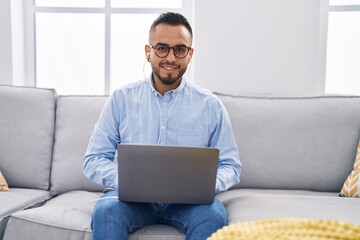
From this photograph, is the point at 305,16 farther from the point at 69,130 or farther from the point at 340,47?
the point at 69,130

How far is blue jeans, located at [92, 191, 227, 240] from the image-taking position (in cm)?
121

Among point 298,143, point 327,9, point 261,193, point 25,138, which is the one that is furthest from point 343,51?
point 25,138

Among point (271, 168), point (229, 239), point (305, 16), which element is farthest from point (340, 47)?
point (229, 239)

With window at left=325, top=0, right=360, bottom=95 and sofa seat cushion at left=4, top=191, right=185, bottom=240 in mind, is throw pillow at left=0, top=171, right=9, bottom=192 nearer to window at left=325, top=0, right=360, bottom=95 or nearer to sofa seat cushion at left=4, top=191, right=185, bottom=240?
sofa seat cushion at left=4, top=191, right=185, bottom=240

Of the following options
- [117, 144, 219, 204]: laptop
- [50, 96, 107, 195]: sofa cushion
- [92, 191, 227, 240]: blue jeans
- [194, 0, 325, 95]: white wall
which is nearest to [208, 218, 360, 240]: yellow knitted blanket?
[117, 144, 219, 204]: laptop

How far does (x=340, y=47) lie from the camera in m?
2.42

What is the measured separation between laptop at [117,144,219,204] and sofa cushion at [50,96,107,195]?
70 centimetres

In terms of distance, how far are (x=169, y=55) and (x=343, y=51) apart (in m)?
1.41

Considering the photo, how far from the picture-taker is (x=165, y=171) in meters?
1.11

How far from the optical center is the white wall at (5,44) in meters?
2.33

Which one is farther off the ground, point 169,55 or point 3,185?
point 169,55

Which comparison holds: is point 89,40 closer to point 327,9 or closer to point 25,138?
point 25,138

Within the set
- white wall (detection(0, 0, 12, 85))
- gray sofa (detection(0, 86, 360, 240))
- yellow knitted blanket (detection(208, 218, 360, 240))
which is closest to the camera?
yellow knitted blanket (detection(208, 218, 360, 240))

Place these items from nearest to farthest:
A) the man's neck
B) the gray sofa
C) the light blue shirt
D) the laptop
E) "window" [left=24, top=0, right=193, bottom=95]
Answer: the laptop, the light blue shirt, the man's neck, the gray sofa, "window" [left=24, top=0, right=193, bottom=95]
